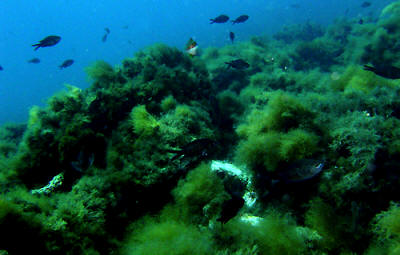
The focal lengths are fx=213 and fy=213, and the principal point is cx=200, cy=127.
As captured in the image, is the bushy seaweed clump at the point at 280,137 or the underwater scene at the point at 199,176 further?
the bushy seaweed clump at the point at 280,137

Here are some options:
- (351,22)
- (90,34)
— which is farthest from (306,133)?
(90,34)

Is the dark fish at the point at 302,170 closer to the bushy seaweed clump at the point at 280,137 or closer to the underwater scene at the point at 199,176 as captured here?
the underwater scene at the point at 199,176

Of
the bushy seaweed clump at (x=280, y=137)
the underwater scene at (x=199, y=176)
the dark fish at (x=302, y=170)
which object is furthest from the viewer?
the bushy seaweed clump at (x=280, y=137)

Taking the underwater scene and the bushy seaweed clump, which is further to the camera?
the bushy seaweed clump

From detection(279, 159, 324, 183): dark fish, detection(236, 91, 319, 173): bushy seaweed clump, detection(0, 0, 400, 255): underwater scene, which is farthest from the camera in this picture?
detection(236, 91, 319, 173): bushy seaweed clump

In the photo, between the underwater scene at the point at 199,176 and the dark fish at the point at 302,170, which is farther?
the dark fish at the point at 302,170

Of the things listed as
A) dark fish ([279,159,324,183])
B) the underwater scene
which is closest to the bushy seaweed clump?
the underwater scene

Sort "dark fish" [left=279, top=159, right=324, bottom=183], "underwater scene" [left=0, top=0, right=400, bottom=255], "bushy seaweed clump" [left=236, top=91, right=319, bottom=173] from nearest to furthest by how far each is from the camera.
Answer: "underwater scene" [left=0, top=0, right=400, bottom=255] → "dark fish" [left=279, top=159, right=324, bottom=183] → "bushy seaweed clump" [left=236, top=91, right=319, bottom=173]

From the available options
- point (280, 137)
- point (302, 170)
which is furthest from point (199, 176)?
point (302, 170)

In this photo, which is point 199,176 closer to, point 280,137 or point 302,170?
point 280,137

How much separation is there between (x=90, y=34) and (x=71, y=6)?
4578 cm

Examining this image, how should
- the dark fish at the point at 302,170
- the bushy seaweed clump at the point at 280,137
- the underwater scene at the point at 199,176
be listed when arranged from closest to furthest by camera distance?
1. the underwater scene at the point at 199,176
2. the dark fish at the point at 302,170
3. the bushy seaweed clump at the point at 280,137

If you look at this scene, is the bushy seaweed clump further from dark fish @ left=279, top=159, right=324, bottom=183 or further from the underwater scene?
dark fish @ left=279, top=159, right=324, bottom=183

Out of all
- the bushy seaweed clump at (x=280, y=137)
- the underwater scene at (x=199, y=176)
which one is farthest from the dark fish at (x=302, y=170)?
the bushy seaweed clump at (x=280, y=137)
